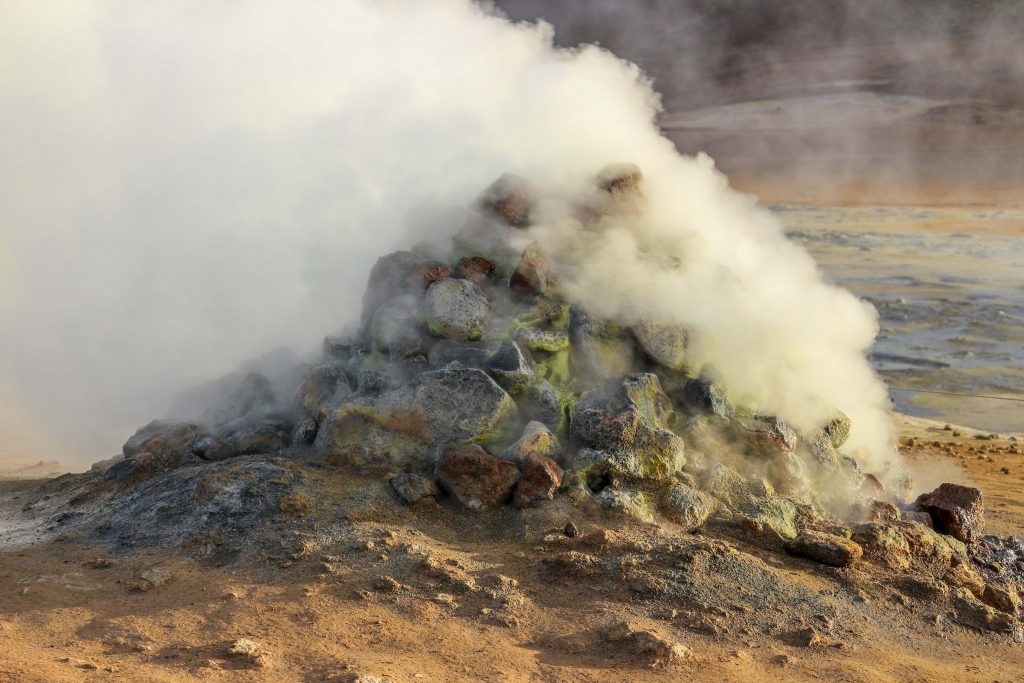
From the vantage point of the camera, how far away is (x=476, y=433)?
4.00 metres

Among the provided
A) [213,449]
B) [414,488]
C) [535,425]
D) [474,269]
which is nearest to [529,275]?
[474,269]

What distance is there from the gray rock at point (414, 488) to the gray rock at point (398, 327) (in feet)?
2.08

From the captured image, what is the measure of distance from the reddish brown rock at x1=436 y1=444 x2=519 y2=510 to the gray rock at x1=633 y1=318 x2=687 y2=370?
904mm

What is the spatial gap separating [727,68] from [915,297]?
1072cm

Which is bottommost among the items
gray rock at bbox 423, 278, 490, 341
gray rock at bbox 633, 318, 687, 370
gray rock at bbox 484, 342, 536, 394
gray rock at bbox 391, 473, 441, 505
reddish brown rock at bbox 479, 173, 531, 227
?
gray rock at bbox 391, 473, 441, 505

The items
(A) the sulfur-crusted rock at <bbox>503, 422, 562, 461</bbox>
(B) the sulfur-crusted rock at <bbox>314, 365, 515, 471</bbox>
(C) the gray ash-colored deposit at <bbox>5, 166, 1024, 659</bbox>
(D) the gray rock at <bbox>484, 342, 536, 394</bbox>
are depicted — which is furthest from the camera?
(D) the gray rock at <bbox>484, 342, 536, 394</bbox>

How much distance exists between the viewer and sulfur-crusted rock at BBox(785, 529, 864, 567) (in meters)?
3.66

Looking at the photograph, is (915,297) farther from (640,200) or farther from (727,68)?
(727,68)

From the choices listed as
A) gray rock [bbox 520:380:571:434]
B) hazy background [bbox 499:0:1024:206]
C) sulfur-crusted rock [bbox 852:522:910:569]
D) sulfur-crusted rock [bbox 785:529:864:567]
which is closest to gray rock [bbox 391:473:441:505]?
gray rock [bbox 520:380:571:434]

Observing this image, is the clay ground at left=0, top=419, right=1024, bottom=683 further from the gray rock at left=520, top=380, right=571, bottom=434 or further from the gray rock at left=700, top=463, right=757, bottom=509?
the gray rock at left=520, top=380, right=571, bottom=434

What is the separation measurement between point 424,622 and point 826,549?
4.76 ft

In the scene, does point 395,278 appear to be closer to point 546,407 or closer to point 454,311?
point 454,311

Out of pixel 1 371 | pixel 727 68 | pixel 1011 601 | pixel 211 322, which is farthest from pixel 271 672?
pixel 727 68

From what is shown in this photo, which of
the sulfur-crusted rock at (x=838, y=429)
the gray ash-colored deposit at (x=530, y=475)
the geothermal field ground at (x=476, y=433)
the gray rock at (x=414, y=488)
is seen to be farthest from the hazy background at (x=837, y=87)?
the gray rock at (x=414, y=488)
